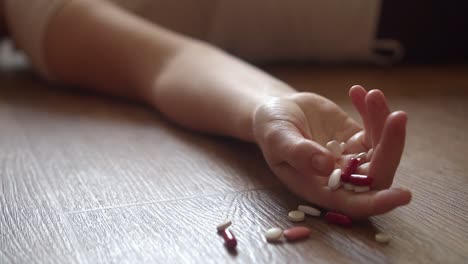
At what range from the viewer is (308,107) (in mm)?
740

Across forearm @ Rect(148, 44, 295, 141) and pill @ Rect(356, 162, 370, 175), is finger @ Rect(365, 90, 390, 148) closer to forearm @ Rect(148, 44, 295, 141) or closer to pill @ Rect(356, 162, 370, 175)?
pill @ Rect(356, 162, 370, 175)

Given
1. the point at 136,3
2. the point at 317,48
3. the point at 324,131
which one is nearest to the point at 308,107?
the point at 324,131

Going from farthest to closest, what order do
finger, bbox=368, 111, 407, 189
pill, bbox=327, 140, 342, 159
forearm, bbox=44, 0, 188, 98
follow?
forearm, bbox=44, 0, 188, 98
pill, bbox=327, 140, 342, 159
finger, bbox=368, 111, 407, 189

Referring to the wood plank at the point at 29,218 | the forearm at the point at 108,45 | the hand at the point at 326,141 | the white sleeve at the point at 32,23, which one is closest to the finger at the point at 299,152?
the hand at the point at 326,141

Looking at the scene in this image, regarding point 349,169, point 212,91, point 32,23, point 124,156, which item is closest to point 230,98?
point 212,91

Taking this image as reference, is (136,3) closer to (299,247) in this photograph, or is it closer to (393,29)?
(393,29)

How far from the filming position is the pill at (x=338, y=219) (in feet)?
2.06

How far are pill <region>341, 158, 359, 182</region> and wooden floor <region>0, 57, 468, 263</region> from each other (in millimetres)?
54

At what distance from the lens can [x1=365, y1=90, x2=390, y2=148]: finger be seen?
61 cm

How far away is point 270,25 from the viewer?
54.8 inches

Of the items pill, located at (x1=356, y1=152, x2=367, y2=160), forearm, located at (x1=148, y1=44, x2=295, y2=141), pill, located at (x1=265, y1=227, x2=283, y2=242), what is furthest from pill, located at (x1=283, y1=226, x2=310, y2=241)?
forearm, located at (x1=148, y1=44, x2=295, y2=141)

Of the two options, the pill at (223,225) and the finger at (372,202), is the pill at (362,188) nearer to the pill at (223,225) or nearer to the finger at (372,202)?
the finger at (372,202)

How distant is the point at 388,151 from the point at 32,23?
833 mm

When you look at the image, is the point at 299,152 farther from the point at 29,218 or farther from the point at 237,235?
the point at 29,218
